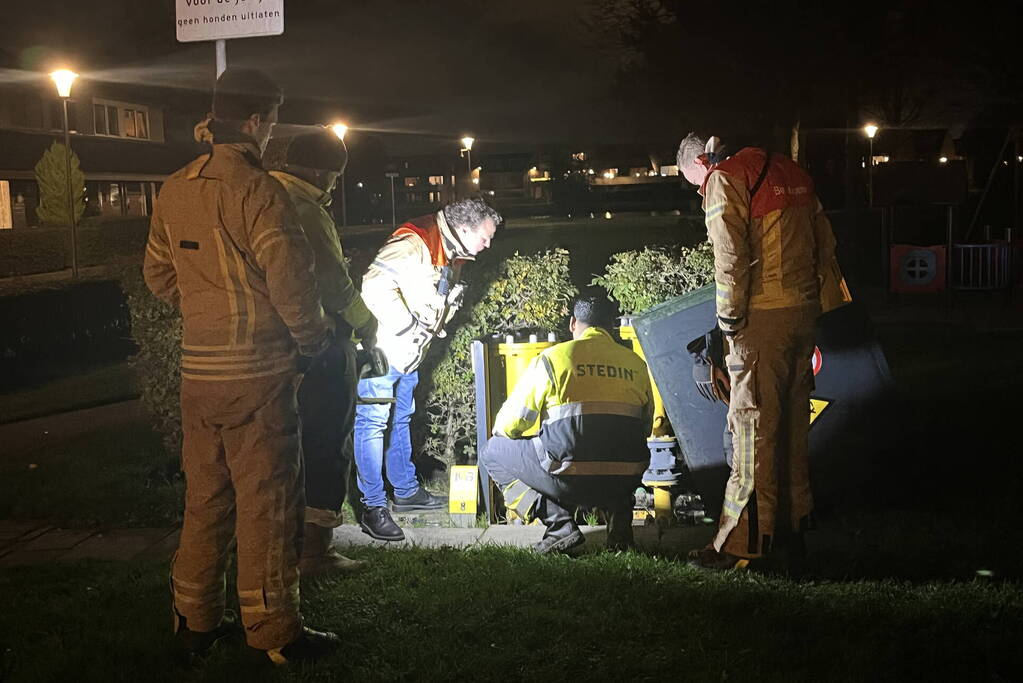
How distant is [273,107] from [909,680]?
Answer: 316 centimetres

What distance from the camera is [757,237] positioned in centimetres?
500

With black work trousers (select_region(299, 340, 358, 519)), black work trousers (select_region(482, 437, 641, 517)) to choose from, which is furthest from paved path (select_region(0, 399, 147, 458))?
black work trousers (select_region(482, 437, 641, 517))

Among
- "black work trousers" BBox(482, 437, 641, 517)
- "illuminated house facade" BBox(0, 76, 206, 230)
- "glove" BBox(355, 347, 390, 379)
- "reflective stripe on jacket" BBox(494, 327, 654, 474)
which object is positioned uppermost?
"illuminated house facade" BBox(0, 76, 206, 230)

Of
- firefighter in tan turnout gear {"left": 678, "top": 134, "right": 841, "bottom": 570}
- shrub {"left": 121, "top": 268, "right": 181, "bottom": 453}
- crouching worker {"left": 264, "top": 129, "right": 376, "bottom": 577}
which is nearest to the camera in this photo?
crouching worker {"left": 264, "top": 129, "right": 376, "bottom": 577}

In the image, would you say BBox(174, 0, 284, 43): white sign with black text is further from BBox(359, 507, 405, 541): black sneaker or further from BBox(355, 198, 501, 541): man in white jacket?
BBox(359, 507, 405, 541): black sneaker

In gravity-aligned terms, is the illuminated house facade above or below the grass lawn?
above

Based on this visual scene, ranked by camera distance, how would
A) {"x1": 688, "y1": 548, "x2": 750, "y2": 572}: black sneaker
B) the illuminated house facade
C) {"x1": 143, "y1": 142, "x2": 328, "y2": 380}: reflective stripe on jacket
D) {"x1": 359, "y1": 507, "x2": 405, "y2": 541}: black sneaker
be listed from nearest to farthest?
{"x1": 143, "y1": 142, "x2": 328, "y2": 380}: reflective stripe on jacket < {"x1": 688, "y1": 548, "x2": 750, "y2": 572}: black sneaker < {"x1": 359, "y1": 507, "x2": 405, "y2": 541}: black sneaker < the illuminated house facade

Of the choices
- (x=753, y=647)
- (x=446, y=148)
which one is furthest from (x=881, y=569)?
(x=446, y=148)

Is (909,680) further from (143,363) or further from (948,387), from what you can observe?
(948,387)

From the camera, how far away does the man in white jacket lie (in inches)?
235

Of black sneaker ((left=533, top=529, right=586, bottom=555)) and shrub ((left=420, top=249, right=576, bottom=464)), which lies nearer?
black sneaker ((left=533, top=529, right=586, bottom=555))

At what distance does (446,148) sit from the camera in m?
68.7

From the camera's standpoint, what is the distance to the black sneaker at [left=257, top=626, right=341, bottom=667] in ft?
13.5

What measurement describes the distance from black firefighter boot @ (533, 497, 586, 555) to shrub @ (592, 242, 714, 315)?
1.54 metres
